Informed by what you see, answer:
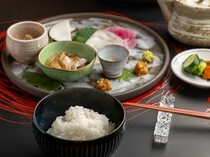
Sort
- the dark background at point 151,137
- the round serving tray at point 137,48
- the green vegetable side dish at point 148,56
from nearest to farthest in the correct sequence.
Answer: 1. the dark background at point 151,137
2. the round serving tray at point 137,48
3. the green vegetable side dish at point 148,56

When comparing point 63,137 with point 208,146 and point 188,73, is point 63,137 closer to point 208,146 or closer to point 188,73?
point 208,146

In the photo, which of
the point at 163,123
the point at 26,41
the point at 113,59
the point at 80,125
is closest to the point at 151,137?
the point at 163,123

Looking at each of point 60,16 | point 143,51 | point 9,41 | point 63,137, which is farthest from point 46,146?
point 60,16

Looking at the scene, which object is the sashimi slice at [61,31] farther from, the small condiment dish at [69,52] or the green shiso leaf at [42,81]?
the green shiso leaf at [42,81]

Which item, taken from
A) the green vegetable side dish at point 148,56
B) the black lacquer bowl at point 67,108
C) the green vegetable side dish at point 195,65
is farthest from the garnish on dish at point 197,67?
the black lacquer bowl at point 67,108

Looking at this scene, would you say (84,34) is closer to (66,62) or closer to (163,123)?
(66,62)

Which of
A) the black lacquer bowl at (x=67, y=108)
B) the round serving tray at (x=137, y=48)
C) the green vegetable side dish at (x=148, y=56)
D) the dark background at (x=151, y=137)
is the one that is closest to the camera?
the black lacquer bowl at (x=67, y=108)

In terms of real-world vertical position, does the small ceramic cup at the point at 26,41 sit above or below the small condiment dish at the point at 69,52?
above

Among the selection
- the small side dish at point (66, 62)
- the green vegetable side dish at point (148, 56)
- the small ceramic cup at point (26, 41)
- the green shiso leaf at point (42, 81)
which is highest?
the small ceramic cup at point (26, 41)

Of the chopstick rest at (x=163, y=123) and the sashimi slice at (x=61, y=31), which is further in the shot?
the sashimi slice at (x=61, y=31)
